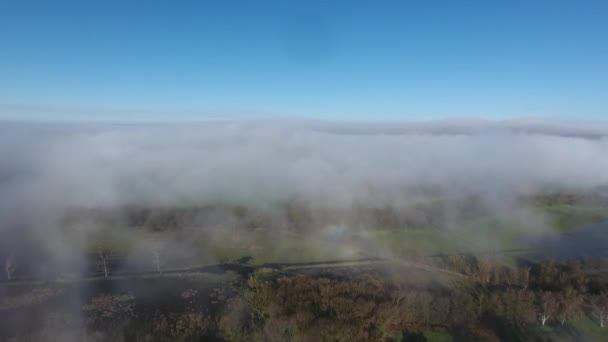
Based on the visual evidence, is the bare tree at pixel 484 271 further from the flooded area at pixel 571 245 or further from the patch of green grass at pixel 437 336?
the patch of green grass at pixel 437 336

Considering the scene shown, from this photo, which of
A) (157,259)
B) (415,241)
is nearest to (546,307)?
(415,241)

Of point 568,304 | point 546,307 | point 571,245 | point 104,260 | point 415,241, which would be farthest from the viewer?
point 415,241

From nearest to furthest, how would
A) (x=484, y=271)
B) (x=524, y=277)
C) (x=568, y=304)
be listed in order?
(x=568, y=304) → (x=524, y=277) → (x=484, y=271)

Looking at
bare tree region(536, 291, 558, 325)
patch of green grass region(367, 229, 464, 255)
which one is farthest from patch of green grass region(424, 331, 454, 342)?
patch of green grass region(367, 229, 464, 255)

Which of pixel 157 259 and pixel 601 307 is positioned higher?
pixel 601 307

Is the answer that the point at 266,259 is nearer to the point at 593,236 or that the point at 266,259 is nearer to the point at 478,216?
the point at 478,216

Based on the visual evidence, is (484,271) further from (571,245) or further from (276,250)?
(571,245)

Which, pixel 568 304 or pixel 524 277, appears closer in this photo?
pixel 568 304

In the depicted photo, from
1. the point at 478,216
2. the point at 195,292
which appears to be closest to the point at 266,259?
the point at 195,292
